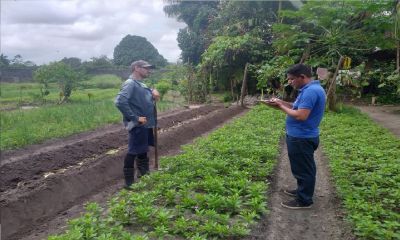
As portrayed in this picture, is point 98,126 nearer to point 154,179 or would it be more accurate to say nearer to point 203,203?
point 154,179

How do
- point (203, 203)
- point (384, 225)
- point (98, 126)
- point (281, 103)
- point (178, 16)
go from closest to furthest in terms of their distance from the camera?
point (384, 225)
point (203, 203)
point (281, 103)
point (98, 126)
point (178, 16)

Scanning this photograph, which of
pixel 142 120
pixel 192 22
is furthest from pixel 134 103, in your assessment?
pixel 192 22

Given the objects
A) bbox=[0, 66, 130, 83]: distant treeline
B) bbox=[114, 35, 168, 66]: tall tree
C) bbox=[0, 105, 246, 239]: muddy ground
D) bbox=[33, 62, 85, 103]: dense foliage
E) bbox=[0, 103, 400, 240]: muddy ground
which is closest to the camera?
bbox=[0, 103, 400, 240]: muddy ground

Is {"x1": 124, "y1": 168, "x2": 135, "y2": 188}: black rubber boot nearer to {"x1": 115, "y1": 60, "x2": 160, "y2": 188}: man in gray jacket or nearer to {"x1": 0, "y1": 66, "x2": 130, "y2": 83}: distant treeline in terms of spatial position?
{"x1": 115, "y1": 60, "x2": 160, "y2": 188}: man in gray jacket

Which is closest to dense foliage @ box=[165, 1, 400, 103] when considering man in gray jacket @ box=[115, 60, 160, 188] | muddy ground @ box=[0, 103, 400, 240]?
muddy ground @ box=[0, 103, 400, 240]

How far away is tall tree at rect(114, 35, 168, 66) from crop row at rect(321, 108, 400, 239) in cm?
4277

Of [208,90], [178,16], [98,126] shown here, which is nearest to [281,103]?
[98,126]

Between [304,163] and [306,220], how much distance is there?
747mm

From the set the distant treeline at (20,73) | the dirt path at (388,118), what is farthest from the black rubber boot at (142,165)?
the distant treeline at (20,73)

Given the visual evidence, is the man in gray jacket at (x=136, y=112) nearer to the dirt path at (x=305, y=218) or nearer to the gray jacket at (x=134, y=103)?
the gray jacket at (x=134, y=103)

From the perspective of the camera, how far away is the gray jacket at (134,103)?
618 cm

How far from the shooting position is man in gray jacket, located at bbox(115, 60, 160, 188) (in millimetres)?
6207

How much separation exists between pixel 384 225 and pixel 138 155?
154 inches

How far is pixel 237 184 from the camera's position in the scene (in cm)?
556
